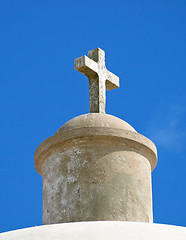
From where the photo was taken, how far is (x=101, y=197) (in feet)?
20.5

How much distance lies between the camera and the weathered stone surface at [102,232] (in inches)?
188

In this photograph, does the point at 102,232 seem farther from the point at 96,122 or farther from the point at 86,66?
the point at 86,66

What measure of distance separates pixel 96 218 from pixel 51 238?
140 cm

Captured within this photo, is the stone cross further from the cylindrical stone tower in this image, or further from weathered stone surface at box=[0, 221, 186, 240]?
weathered stone surface at box=[0, 221, 186, 240]

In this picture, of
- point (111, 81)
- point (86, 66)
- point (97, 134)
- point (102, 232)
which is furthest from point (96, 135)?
point (102, 232)

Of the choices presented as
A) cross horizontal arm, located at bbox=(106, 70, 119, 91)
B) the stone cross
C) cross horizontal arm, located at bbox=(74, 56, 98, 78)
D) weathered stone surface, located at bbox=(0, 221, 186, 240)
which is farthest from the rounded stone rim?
weathered stone surface, located at bbox=(0, 221, 186, 240)

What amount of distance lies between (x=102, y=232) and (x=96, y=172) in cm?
156

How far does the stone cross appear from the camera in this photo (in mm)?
7297

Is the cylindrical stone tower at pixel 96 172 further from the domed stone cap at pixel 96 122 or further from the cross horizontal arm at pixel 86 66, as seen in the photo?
the cross horizontal arm at pixel 86 66

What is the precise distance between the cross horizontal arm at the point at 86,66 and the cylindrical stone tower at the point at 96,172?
802 mm

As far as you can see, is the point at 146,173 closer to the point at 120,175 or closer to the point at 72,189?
Answer: the point at 120,175

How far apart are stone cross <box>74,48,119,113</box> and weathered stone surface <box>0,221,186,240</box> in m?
2.41

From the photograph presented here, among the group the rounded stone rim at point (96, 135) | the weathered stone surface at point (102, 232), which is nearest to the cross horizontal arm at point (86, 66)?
the rounded stone rim at point (96, 135)

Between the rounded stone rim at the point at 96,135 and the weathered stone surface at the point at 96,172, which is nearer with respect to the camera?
the weathered stone surface at the point at 96,172
